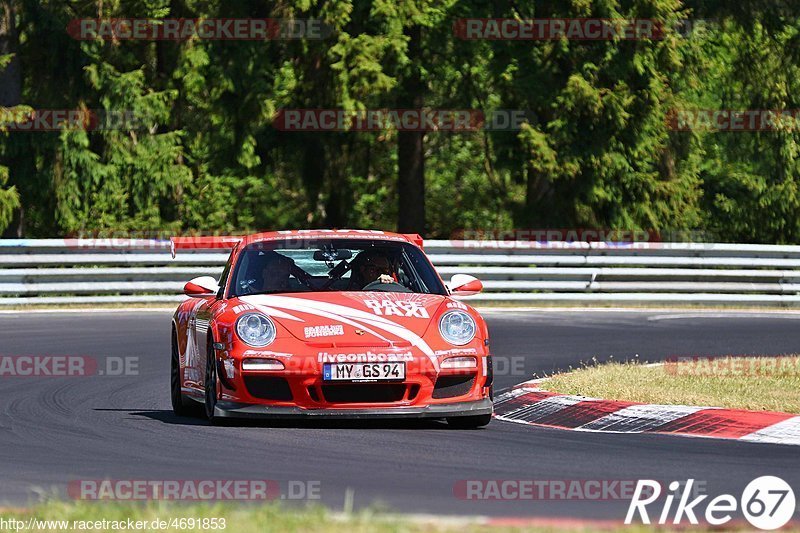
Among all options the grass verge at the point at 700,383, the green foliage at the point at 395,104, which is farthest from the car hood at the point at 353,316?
the green foliage at the point at 395,104

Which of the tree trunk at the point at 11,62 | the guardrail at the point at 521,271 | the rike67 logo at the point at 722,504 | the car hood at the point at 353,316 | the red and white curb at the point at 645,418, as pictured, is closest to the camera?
the rike67 logo at the point at 722,504

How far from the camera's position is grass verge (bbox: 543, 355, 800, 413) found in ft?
35.0

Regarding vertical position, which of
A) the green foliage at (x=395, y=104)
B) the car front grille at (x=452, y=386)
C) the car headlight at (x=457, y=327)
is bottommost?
the car front grille at (x=452, y=386)

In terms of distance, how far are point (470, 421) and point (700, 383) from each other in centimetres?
268

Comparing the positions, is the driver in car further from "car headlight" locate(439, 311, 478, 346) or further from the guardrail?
the guardrail

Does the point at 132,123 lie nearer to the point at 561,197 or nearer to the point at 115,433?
the point at 561,197

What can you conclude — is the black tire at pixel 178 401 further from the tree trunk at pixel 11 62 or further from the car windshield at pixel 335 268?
the tree trunk at pixel 11 62

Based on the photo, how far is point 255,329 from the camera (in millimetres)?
9680

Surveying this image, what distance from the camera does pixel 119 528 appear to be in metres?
5.80

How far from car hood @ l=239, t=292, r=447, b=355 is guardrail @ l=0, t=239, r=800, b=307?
12354 millimetres

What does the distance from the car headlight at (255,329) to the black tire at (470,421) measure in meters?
1.31

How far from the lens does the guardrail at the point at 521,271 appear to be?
Result: 22.8 metres

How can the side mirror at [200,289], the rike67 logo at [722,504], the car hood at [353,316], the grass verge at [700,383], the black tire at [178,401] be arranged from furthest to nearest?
the black tire at [178,401] < the side mirror at [200,289] < the grass verge at [700,383] < the car hood at [353,316] < the rike67 logo at [722,504]

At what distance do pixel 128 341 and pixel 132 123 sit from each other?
15.1 m
